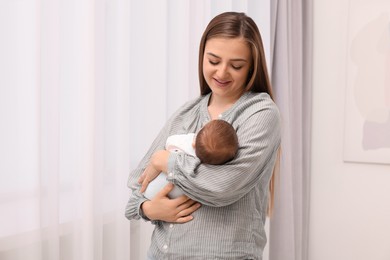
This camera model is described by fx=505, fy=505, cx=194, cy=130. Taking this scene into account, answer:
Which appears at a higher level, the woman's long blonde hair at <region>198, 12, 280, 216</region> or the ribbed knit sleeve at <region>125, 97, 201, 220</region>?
the woman's long blonde hair at <region>198, 12, 280, 216</region>

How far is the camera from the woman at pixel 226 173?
4.16ft

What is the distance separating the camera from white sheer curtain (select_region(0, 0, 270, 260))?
158 cm

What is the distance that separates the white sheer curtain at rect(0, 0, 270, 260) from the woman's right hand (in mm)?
474
